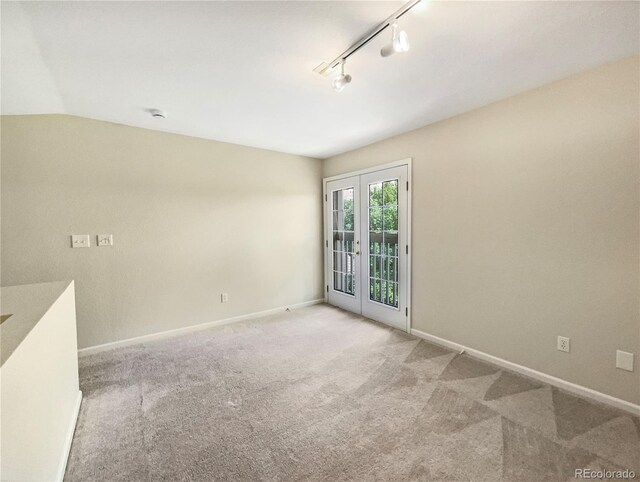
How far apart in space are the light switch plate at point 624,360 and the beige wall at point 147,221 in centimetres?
354

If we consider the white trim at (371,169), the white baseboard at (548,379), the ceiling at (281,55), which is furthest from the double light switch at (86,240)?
the white baseboard at (548,379)

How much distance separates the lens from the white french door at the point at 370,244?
3.48 meters

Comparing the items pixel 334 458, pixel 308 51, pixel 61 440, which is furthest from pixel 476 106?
pixel 61 440

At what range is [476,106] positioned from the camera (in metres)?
2.68

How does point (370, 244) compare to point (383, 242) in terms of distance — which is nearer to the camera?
point (383, 242)

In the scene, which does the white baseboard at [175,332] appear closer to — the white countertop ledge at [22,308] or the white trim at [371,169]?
the white countertop ledge at [22,308]

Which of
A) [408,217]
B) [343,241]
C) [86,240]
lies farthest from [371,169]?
[86,240]

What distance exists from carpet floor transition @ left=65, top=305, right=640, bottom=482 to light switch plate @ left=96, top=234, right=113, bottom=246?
1.16 m

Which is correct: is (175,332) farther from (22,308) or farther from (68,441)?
(22,308)

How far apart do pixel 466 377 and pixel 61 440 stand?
2853mm

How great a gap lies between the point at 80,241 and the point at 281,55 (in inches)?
108

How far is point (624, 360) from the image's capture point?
1975mm

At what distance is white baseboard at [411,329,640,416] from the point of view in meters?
1.98

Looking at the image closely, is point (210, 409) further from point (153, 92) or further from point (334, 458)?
point (153, 92)
